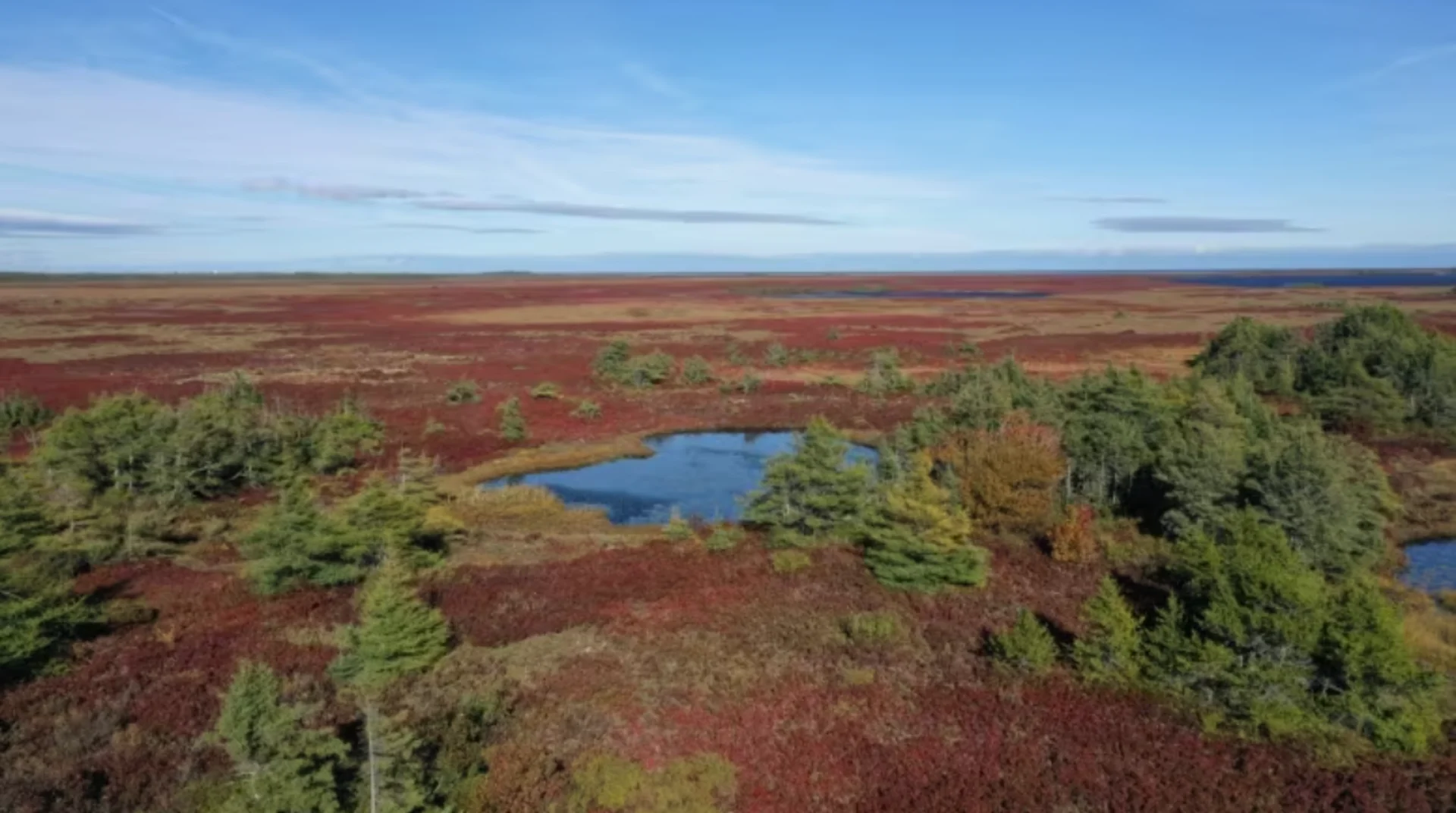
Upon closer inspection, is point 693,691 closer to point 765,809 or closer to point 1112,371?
point 765,809

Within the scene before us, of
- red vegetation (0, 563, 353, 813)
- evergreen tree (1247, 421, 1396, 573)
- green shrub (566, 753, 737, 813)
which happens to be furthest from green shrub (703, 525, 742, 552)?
evergreen tree (1247, 421, 1396, 573)

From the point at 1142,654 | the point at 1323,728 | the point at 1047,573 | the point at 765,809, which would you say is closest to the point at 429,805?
the point at 765,809

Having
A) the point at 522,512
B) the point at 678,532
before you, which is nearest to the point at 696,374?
the point at 522,512

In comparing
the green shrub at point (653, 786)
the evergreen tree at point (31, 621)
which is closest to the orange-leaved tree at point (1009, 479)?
the green shrub at point (653, 786)

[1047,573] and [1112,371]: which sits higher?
[1112,371]

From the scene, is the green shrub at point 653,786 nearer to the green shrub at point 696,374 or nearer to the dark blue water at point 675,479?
the dark blue water at point 675,479

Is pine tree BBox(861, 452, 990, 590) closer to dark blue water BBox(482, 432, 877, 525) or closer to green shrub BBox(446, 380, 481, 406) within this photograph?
dark blue water BBox(482, 432, 877, 525)
